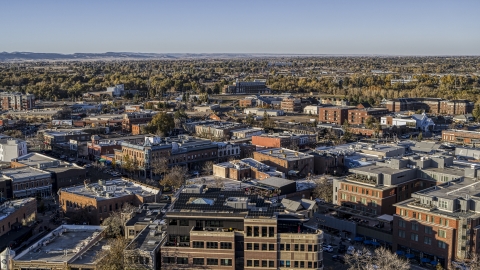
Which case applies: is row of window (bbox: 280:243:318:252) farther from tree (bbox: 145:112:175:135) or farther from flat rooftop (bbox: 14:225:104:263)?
tree (bbox: 145:112:175:135)

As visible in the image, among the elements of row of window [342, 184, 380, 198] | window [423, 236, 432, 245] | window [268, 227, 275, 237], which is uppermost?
window [268, 227, 275, 237]

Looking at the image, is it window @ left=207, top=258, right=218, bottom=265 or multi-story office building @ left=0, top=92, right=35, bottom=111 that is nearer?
window @ left=207, top=258, right=218, bottom=265

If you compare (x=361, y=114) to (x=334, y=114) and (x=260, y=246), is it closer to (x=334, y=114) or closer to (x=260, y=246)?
(x=334, y=114)

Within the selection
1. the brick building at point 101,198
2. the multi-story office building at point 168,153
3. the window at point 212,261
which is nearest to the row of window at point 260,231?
the window at point 212,261

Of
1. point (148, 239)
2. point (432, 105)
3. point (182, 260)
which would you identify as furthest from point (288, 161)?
point (432, 105)

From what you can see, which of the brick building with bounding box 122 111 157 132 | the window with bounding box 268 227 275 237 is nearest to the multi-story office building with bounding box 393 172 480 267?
the window with bounding box 268 227 275 237

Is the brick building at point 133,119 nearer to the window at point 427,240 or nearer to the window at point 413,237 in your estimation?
the window at point 413,237
